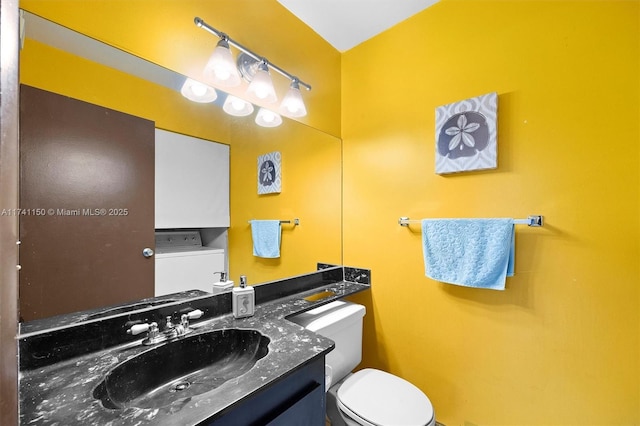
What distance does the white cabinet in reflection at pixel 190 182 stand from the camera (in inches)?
38.9

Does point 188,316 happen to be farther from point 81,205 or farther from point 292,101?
point 292,101

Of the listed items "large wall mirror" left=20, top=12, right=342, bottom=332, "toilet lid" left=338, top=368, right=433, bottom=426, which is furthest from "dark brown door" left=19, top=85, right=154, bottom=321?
"toilet lid" left=338, top=368, right=433, bottom=426

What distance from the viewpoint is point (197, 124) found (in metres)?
1.13

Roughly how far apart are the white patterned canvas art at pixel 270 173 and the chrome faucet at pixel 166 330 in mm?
676

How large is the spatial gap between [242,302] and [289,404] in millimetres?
447

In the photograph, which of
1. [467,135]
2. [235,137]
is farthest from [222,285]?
[467,135]

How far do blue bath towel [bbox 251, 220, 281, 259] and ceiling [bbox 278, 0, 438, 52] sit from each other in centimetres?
119

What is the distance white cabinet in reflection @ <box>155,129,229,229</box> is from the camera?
989 millimetres

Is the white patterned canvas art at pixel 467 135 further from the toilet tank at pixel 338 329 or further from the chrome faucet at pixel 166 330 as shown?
the chrome faucet at pixel 166 330

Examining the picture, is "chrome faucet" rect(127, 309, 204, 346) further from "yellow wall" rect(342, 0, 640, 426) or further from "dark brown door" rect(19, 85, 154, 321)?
"yellow wall" rect(342, 0, 640, 426)

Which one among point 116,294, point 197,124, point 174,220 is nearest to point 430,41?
point 197,124

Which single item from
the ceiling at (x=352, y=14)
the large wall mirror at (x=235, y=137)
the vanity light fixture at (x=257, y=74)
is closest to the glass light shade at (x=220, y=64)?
the vanity light fixture at (x=257, y=74)

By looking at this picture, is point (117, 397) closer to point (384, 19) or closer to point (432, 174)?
point (432, 174)

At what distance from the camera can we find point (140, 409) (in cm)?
55
